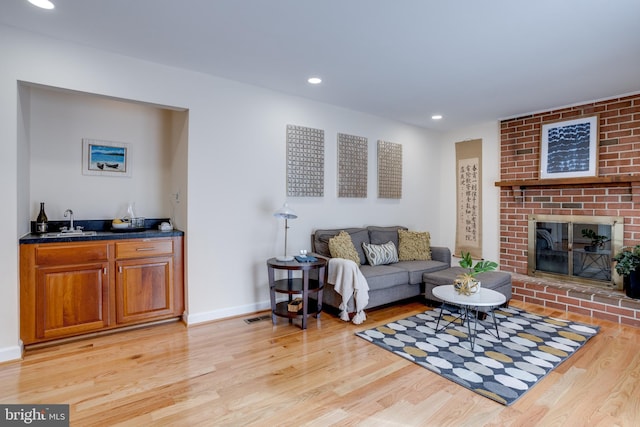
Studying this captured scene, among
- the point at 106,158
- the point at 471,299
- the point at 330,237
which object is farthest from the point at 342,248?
the point at 106,158

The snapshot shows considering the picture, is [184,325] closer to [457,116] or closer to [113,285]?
[113,285]

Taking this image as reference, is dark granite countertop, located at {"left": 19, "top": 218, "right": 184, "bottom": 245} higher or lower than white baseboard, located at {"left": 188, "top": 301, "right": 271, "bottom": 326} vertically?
higher

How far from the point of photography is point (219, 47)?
2.71 m

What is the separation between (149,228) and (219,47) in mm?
1975

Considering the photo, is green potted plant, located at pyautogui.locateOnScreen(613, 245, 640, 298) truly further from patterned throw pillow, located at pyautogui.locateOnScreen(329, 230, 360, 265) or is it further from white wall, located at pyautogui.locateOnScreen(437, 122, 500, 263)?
patterned throw pillow, located at pyautogui.locateOnScreen(329, 230, 360, 265)

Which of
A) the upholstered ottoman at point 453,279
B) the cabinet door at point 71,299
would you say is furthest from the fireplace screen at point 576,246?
the cabinet door at point 71,299

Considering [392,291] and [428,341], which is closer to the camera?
[428,341]

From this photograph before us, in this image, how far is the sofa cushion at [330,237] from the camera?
12.7 feet

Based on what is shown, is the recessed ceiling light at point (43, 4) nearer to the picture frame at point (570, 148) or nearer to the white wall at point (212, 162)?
the white wall at point (212, 162)

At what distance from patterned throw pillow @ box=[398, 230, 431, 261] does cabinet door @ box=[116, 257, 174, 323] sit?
276 cm

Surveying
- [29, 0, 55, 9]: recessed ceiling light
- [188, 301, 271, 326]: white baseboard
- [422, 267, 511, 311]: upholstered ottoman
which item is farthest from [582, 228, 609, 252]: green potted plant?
[29, 0, 55, 9]: recessed ceiling light

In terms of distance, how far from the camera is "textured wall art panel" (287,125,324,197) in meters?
3.86

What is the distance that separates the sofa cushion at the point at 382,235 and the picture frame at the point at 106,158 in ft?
9.42

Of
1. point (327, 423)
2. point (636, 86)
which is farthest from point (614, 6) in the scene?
point (327, 423)
